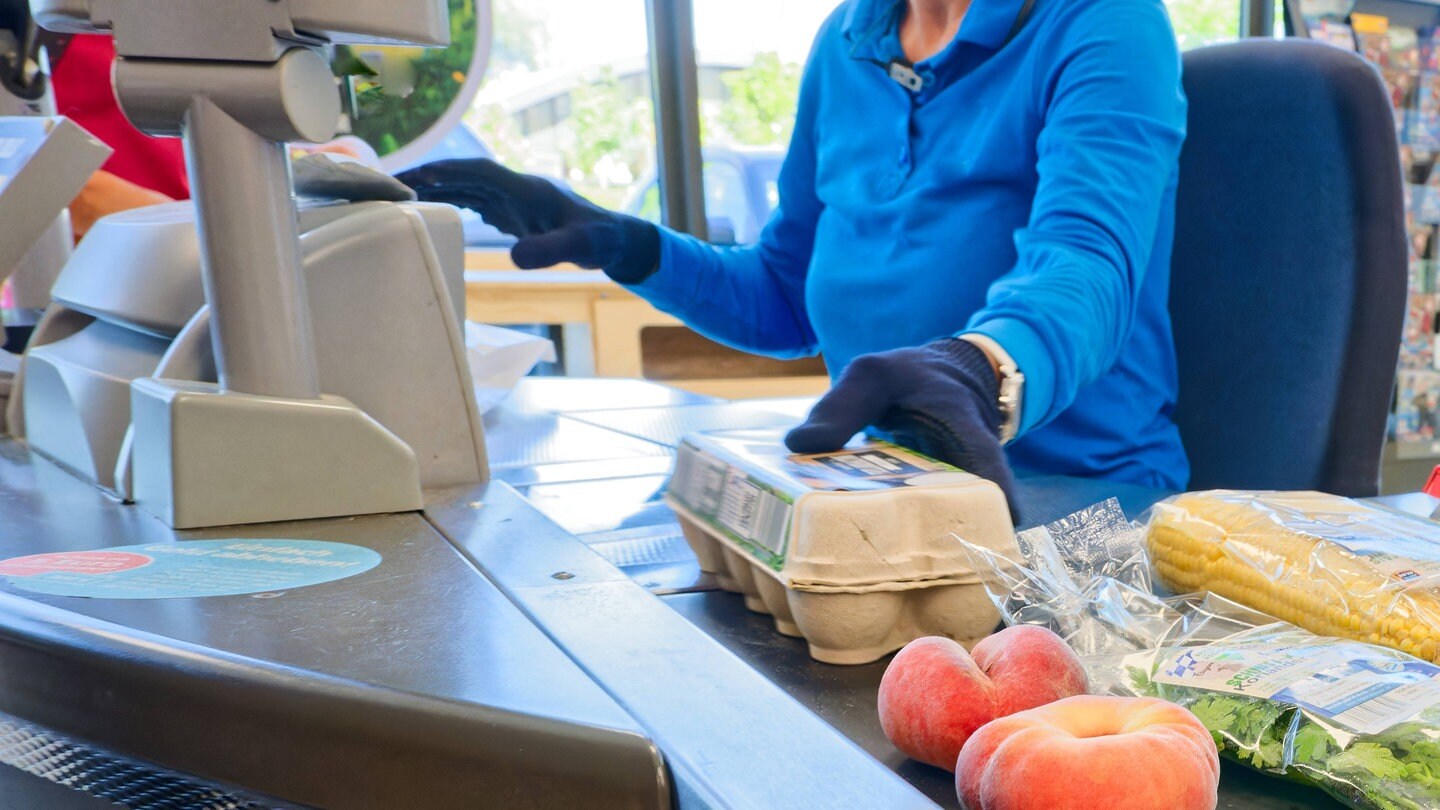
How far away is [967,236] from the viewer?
137 cm

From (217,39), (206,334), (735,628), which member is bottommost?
(735,628)

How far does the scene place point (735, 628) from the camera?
66 centimetres

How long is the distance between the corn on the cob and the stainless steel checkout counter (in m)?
0.14

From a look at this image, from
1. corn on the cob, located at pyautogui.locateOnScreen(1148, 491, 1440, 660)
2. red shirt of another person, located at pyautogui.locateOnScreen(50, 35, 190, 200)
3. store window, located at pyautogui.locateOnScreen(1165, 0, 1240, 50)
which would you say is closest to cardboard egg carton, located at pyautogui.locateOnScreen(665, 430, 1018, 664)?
corn on the cob, located at pyautogui.locateOnScreen(1148, 491, 1440, 660)

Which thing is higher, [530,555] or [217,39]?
[217,39]

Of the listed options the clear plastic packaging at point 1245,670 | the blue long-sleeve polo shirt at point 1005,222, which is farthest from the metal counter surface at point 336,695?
the blue long-sleeve polo shirt at point 1005,222

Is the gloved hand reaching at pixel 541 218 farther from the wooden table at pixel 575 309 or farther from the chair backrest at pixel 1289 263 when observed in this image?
the wooden table at pixel 575 309

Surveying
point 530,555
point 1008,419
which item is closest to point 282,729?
point 530,555

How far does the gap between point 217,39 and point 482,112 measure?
3.40 metres

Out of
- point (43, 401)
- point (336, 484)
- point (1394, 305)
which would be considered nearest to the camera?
point (336, 484)

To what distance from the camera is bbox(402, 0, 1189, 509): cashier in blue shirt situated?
37.2 inches

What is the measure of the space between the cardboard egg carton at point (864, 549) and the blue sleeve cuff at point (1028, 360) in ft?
0.96

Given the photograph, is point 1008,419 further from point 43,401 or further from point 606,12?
point 606,12

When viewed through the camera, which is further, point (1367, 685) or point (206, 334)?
point (206, 334)
